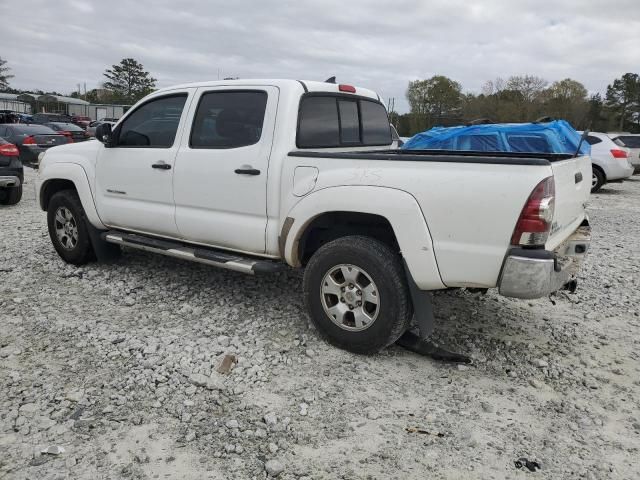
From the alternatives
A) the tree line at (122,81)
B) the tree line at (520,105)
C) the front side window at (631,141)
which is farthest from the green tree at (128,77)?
the front side window at (631,141)

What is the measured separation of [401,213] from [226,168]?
157cm

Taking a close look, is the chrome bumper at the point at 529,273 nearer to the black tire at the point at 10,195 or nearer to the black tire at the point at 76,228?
the black tire at the point at 76,228

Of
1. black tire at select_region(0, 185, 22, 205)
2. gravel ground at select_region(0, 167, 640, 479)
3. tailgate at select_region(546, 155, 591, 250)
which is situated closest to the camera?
gravel ground at select_region(0, 167, 640, 479)

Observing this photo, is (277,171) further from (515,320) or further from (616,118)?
(616,118)

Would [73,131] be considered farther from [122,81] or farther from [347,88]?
[122,81]

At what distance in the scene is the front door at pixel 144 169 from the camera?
15.6 feet

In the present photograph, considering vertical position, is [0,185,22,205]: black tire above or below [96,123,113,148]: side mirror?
below

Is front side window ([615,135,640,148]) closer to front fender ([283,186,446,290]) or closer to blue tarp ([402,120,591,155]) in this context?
blue tarp ([402,120,591,155])

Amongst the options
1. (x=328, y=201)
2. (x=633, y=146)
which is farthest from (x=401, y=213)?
(x=633, y=146)

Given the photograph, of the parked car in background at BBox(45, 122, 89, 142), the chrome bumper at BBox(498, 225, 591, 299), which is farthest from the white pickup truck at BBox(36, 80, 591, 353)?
the parked car in background at BBox(45, 122, 89, 142)

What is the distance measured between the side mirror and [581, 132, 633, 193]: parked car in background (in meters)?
12.0

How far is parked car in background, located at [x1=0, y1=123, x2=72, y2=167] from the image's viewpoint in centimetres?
1446

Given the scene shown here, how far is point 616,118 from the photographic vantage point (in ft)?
171

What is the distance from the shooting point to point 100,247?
567cm
